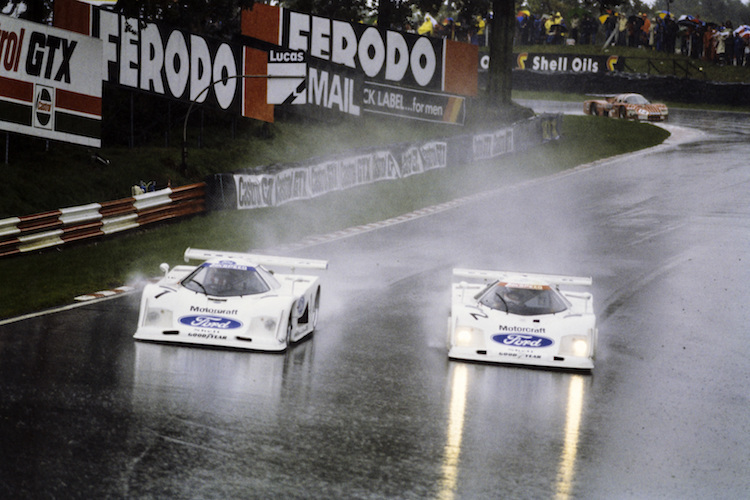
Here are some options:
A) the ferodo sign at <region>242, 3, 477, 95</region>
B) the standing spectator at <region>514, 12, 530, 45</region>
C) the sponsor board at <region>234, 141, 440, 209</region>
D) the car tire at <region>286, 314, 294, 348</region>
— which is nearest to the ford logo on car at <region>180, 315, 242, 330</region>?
the car tire at <region>286, 314, 294, 348</region>

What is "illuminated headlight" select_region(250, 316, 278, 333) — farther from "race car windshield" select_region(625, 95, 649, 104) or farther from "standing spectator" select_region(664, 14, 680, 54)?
"standing spectator" select_region(664, 14, 680, 54)

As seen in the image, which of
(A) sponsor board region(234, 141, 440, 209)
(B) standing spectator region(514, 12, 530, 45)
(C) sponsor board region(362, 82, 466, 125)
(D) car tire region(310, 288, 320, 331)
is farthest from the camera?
(B) standing spectator region(514, 12, 530, 45)

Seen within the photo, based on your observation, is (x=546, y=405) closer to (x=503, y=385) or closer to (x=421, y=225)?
(x=503, y=385)

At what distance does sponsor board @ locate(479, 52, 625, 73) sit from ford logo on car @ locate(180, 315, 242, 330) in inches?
1973

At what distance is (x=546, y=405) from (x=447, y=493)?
3483mm

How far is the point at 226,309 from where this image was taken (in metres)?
14.3

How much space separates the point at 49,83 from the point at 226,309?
15752mm

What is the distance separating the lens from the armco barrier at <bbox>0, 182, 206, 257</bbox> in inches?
837

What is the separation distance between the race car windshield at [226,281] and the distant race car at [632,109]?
39.4 m

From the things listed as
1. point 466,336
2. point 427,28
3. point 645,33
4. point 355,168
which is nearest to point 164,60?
point 355,168

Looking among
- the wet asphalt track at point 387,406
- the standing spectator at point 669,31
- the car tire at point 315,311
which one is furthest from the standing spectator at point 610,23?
the car tire at point 315,311

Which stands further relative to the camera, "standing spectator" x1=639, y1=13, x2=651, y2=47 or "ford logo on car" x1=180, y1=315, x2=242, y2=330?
"standing spectator" x1=639, y1=13, x2=651, y2=47

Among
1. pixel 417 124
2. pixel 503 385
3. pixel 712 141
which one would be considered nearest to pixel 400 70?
pixel 417 124

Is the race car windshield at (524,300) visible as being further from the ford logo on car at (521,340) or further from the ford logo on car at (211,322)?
the ford logo on car at (211,322)
